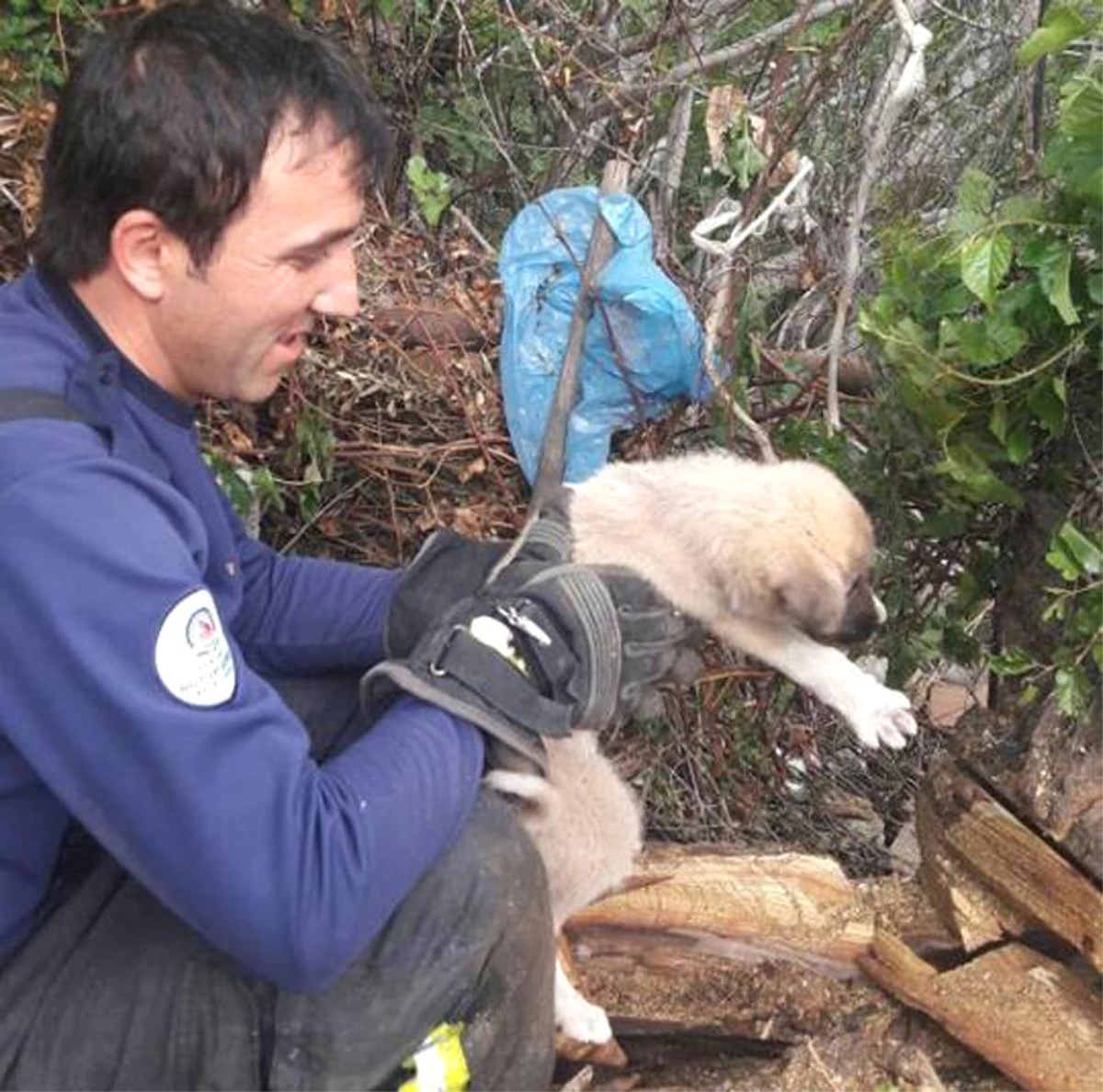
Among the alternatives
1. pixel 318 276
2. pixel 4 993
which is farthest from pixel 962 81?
pixel 4 993

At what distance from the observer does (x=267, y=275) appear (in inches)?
76.5

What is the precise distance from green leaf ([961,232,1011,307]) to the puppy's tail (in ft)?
3.68

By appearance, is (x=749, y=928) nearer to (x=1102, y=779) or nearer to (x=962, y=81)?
(x=1102, y=779)

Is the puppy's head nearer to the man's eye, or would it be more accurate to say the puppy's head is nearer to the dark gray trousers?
the dark gray trousers

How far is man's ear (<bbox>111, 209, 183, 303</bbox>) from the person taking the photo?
1.88 m

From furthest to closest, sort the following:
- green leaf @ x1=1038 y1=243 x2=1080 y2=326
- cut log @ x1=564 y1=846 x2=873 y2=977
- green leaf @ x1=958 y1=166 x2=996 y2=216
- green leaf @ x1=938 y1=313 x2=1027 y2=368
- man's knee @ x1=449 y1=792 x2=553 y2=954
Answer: cut log @ x1=564 y1=846 x2=873 y2=977
green leaf @ x1=958 y1=166 x2=996 y2=216
green leaf @ x1=938 y1=313 x2=1027 y2=368
green leaf @ x1=1038 y1=243 x2=1080 y2=326
man's knee @ x1=449 y1=792 x2=553 y2=954

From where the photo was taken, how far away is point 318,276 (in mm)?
2002

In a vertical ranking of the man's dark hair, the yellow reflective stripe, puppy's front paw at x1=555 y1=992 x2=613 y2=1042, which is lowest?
puppy's front paw at x1=555 y1=992 x2=613 y2=1042

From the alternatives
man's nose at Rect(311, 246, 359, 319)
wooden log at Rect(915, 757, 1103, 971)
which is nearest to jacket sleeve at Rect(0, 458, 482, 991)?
man's nose at Rect(311, 246, 359, 319)

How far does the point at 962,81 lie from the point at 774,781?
9.02ft

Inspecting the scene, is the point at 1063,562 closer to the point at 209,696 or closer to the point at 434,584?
the point at 434,584

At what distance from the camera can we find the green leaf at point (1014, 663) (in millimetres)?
2680

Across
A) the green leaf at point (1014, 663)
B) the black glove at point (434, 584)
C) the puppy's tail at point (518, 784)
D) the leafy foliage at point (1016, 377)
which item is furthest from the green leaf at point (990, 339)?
the puppy's tail at point (518, 784)

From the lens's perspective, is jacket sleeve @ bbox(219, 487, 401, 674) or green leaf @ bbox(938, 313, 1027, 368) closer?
green leaf @ bbox(938, 313, 1027, 368)
